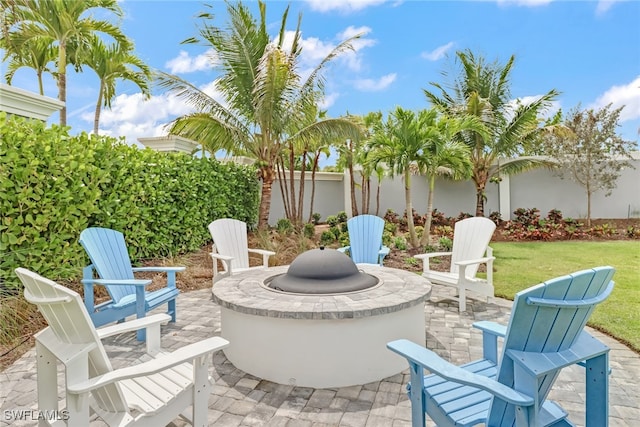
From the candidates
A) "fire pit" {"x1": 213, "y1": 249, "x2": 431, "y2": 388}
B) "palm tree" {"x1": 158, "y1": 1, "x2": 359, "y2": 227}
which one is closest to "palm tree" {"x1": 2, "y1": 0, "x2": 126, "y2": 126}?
"palm tree" {"x1": 158, "y1": 1, "x2": 359, "y2": 227}

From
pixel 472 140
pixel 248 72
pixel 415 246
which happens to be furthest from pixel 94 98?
pixel 472 140

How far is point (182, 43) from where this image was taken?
26.4 ft

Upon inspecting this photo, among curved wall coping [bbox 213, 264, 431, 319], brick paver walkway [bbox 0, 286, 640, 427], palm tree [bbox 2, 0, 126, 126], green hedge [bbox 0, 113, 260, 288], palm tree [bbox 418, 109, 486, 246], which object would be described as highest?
palm tree [bbox 2, 0, 126, 126]

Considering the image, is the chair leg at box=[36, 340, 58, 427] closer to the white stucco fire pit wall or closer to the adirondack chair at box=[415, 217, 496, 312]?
the white stucco fire pit wall

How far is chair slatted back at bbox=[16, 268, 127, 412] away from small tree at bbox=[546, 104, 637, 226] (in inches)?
555

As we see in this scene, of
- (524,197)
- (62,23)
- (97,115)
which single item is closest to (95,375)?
(62,23)

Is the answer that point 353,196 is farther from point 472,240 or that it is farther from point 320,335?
point 320,335

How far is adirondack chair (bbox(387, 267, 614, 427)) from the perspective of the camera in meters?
1.45

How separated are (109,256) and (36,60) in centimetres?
1101

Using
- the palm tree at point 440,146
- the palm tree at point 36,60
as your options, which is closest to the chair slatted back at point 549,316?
the palm tree at point 440,146

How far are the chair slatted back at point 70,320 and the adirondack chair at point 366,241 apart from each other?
4.12 meters

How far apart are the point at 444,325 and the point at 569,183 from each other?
11851mm

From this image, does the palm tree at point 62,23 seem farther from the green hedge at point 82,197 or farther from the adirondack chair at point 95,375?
the adirondack chair at point 95,375

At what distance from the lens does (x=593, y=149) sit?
38.9ft
